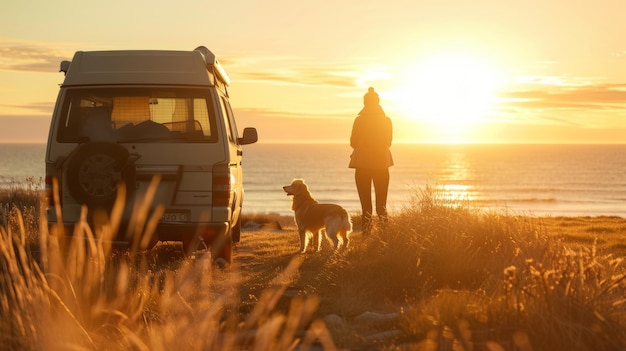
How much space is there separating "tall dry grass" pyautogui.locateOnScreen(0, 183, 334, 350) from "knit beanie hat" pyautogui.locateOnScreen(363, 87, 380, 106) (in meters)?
5.11

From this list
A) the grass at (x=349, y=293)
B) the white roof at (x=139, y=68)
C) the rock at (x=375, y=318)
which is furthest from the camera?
the white roof at (x=139, y=68)

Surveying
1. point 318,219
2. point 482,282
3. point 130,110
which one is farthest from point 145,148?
point 482,282

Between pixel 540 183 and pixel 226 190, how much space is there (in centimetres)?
9377

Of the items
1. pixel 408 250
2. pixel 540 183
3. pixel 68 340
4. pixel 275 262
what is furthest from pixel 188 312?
pixel 540 183

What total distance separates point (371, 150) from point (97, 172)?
18.5 feet

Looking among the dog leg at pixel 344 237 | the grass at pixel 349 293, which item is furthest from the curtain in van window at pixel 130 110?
the dog leg at pixel 344 237

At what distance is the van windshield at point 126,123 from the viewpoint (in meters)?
8.84

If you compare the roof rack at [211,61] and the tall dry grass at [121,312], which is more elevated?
the roof rack at [211,61]

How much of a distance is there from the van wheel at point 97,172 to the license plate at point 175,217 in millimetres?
628

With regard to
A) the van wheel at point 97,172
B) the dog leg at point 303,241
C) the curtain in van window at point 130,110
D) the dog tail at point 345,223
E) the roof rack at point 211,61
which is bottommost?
the dog leg at point 303,241

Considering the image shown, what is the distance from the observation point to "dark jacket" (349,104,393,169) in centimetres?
1284

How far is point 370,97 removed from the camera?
13.0m

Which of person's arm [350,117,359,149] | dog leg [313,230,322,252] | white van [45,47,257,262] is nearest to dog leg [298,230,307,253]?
dog leg [313,230,322,252]

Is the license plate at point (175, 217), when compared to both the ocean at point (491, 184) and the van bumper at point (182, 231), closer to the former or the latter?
the van bumper at point (182, 231)
